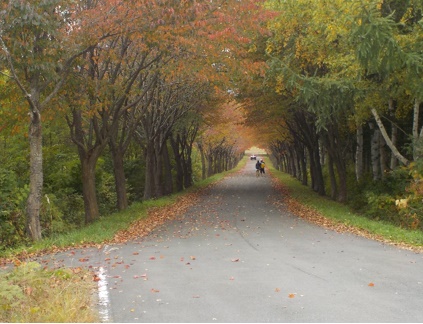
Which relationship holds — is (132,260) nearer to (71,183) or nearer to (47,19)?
(47,19)

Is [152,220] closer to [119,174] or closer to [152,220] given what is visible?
[152,220]

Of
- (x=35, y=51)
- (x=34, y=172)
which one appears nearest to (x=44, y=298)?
(x=34, y=172)

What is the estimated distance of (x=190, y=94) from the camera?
2661 centimetres

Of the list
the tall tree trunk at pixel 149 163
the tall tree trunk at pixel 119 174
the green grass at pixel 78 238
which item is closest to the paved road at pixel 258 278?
the green grass at pixel 78 238

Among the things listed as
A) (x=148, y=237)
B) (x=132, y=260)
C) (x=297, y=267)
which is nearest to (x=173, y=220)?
(x=148, y=237)

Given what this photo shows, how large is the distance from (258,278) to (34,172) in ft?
24.1

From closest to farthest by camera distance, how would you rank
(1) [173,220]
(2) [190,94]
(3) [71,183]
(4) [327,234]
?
(4) [327,234]
(1) [173,220]
(2) [190,94]
(3) [71,183]

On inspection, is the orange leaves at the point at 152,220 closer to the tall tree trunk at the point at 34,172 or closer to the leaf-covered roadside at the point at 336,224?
the tall tree trunk at the point at 34,172

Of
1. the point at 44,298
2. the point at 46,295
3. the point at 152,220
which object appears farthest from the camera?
the point at 152,220

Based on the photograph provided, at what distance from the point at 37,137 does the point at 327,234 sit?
8.13m

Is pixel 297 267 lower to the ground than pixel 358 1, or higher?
lower

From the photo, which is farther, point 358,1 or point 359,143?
point 359,143

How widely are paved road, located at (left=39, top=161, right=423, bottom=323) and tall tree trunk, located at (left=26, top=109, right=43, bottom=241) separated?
8.20ft

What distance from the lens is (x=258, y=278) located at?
845 cm
